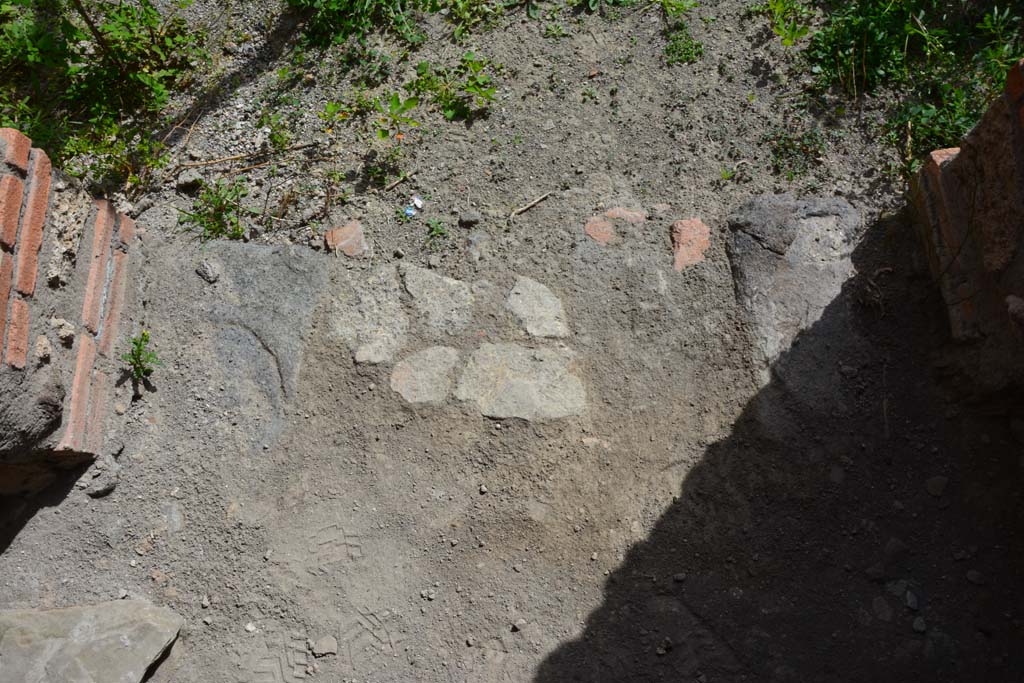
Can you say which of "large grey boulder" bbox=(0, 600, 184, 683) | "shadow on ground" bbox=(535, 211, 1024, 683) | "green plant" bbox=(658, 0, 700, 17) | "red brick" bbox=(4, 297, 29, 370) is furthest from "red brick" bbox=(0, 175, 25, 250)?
"green plant" bbox=(658, 0, 700, 17)

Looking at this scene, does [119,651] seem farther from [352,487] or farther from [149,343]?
[149,343]

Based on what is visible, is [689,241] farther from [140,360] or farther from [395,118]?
[140,360]

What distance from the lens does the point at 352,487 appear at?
8.57 feet

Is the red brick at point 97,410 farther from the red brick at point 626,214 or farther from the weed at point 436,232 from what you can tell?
the red brick at point 626,214

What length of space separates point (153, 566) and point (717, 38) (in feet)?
9.87

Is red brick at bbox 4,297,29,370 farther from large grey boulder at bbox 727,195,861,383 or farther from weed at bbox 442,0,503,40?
large grey boulder at bbox 727,195,861,383

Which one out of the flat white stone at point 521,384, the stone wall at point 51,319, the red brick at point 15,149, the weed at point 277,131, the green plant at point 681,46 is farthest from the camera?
the weed at point 277,131

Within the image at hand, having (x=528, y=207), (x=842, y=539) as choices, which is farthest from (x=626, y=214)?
(x=842, y=539)

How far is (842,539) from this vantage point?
235 cm

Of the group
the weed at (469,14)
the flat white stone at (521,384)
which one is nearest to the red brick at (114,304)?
the flat white stone at (521,384)

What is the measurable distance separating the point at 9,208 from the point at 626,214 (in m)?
2.12

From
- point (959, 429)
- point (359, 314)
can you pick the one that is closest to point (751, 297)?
point (959, 429)

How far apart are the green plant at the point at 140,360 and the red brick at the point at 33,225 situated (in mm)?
399

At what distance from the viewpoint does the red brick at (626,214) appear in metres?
2.96
